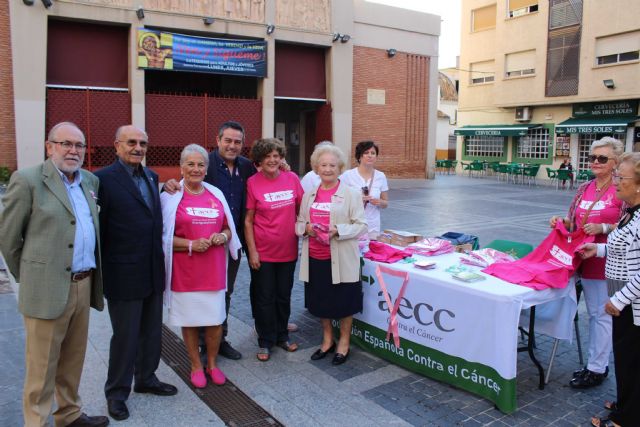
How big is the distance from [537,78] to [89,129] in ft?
74.5

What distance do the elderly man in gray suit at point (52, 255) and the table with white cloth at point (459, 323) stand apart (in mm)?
2290

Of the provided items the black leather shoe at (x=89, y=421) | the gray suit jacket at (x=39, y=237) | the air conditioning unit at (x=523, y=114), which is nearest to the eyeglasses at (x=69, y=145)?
the gray suit jacket at (x=39, y=237)

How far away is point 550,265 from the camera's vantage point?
3939 mm

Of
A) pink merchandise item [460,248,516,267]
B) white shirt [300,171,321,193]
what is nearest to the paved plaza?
pink merchandise item [460,248,516,267]

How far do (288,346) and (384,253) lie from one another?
1171mm

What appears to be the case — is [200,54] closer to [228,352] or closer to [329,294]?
[228,352]

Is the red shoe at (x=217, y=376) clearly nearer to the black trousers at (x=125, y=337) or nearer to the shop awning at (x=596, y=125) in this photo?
the black trousers at (x=125, y=337)

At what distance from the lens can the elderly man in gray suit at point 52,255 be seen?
2.85 meters

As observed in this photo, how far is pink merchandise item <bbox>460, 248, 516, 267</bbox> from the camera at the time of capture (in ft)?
14.1

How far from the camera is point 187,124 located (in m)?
16.6

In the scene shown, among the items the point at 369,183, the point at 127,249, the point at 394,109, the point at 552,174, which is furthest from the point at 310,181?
the point at 552,174

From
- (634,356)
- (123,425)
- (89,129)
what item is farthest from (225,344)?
(89,129)

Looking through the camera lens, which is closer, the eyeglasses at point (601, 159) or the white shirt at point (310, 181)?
the eyeglasses at point (601, 159)

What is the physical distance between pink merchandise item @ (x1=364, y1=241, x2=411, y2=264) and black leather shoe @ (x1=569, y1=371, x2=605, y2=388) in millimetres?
1573
